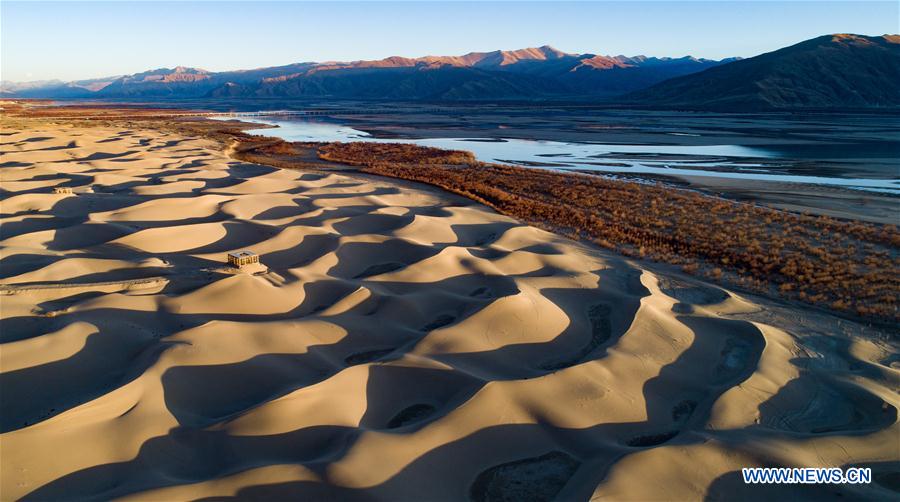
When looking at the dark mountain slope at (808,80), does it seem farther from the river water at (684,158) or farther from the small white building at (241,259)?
the small white building at (241,259)

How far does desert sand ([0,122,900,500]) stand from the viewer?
23.4 ft

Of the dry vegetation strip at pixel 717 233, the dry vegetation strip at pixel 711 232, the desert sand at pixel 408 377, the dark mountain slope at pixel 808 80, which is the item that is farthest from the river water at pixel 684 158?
the dark mountain slope at pixel 808 80

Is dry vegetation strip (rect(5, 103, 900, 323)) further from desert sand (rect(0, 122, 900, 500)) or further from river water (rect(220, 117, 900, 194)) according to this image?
river water (rect(220, 117, 900, 194))

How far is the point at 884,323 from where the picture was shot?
12625mm

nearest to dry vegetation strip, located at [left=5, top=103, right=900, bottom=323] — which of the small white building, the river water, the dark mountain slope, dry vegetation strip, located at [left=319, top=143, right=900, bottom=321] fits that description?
dry vegetation strip, located at [left=319, top=143, right=900, bottom=321]

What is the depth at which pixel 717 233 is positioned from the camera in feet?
66.9

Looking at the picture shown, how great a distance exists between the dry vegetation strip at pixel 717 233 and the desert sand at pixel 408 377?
6.40 feet

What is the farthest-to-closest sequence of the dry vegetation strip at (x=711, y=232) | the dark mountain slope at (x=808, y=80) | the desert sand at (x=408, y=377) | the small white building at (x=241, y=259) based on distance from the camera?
the dark mountain slope at (x=808, y=80)
the dry vegetation strip at (x=711, y=232)
the small white building at (x=241, y=259)
the desert sand at (x=408, y=377)

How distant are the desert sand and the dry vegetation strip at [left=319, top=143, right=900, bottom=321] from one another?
195 centimetres

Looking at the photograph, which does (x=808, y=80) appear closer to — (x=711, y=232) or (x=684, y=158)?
(x=684, y=158)

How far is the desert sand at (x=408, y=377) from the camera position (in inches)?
280

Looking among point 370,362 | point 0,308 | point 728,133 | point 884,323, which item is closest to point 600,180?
point 884,323

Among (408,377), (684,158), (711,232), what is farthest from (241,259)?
(684,158)

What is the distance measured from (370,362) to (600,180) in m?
26.3
